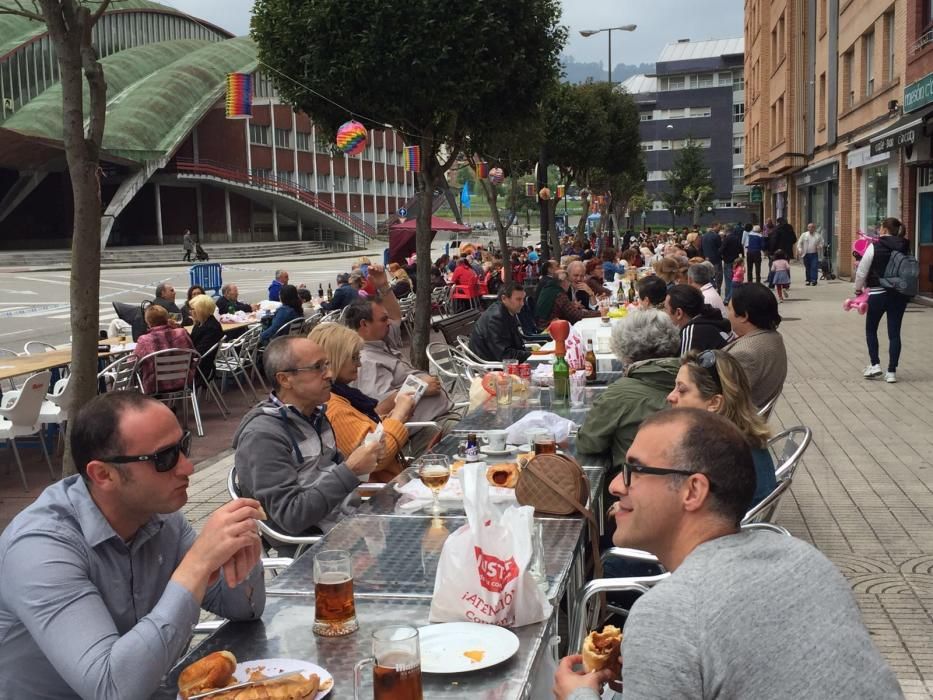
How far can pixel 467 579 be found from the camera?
2.76m

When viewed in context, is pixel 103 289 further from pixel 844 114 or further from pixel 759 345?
pixel 759 345

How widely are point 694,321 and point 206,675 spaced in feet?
18.2

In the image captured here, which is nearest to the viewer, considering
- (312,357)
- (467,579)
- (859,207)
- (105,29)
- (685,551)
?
(685,551)

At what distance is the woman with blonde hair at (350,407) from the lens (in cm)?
525

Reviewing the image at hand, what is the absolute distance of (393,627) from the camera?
88.5 inches

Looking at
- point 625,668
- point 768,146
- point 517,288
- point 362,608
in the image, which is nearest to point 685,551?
point 625,668

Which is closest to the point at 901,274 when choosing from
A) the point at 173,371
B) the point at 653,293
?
the point at 653,293

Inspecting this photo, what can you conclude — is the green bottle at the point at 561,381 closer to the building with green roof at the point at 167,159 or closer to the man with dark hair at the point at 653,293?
the man with dark hair at the point at 653,293

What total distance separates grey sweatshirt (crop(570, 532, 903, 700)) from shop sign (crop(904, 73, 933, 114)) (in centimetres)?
1708

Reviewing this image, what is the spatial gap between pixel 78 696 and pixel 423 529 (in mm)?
1498

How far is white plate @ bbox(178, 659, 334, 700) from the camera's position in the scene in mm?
2458

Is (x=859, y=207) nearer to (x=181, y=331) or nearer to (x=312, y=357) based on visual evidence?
(x=181, y=331)

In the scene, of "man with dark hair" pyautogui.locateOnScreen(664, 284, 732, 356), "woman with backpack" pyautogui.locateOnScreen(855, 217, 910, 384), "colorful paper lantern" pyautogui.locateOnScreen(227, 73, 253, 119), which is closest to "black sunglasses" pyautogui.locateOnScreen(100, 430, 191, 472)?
"man with dark hair" pyautogui.locateOnScreen(664, 284, 732, 356)

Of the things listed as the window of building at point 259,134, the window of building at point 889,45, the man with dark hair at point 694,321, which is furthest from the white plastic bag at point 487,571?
the window of building at point 259,134
